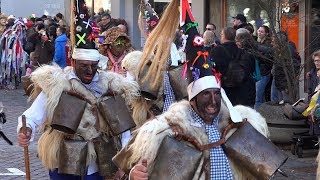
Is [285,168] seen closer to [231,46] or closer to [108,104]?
[231,46]

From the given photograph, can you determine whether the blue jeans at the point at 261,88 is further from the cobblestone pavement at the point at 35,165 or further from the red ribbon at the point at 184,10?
the red ribbon at the point at 184,10

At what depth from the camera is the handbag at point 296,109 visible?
1070 centimetres

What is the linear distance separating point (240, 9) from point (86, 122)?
1173 centimetres

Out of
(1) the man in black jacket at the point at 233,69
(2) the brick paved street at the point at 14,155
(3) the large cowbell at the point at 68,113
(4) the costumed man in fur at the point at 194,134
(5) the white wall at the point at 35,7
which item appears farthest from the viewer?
(5) the white wall at the point at 35,7

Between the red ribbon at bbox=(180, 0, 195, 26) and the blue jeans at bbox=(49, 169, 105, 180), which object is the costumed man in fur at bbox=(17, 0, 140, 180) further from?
the red ribbon at bbox=(180, 0, 195, 26)

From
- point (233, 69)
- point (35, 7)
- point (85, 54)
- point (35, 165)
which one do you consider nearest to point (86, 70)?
point (85, 54)

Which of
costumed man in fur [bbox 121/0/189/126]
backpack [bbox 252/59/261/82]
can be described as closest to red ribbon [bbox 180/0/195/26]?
costumed man in fur [bbox 121/0/189/126]

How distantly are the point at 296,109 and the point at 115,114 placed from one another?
5.09 m

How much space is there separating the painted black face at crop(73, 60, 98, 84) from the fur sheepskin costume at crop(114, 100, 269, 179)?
148cm

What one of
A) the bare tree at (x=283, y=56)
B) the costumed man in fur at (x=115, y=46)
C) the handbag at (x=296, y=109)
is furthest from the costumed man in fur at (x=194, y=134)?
the bare tree at (x=283, y=56)

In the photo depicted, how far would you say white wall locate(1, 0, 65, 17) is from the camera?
2898 centimetres

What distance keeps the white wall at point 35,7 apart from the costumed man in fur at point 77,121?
75.4 feet

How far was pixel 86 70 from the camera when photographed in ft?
20.4

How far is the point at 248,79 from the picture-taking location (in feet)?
34.7
